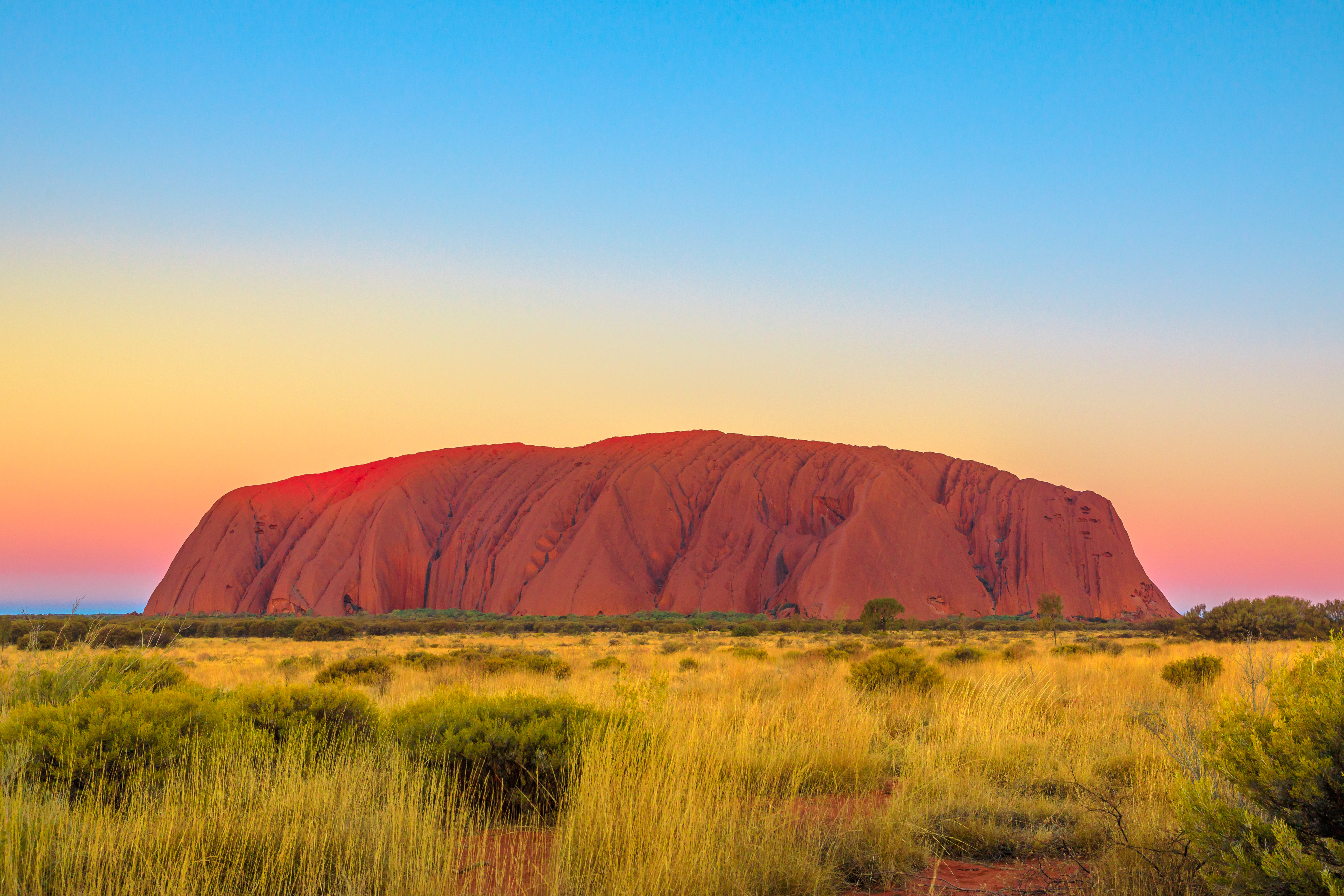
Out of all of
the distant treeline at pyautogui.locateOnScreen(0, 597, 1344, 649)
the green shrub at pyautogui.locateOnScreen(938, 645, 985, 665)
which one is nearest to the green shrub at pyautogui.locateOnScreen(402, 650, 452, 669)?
the distant treeline at pyautogui.locateOnScreen(0, 597, 1344, 649)

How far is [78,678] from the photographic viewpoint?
22.3 ft

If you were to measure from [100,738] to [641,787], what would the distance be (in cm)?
362

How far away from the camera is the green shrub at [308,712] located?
647 cm

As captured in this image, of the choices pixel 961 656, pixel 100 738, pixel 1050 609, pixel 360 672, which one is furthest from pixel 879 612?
pixel 100 738

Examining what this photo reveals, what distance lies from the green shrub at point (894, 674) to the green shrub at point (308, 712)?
23.6ft

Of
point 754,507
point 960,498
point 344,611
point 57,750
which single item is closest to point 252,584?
point 344,611

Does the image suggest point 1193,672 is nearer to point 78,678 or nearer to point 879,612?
point 78,678

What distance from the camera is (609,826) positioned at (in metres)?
4.11

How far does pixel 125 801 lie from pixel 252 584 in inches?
3278

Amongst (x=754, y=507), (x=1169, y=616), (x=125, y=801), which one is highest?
(x=754, y=507)

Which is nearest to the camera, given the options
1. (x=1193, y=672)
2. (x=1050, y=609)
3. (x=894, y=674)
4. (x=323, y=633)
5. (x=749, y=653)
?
(x=894, y=674)

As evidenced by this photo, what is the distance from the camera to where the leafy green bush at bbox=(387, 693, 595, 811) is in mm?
5805

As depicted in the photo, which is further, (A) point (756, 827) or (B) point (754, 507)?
(B) point (754, 507)

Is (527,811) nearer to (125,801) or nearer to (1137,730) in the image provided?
(125,801)
